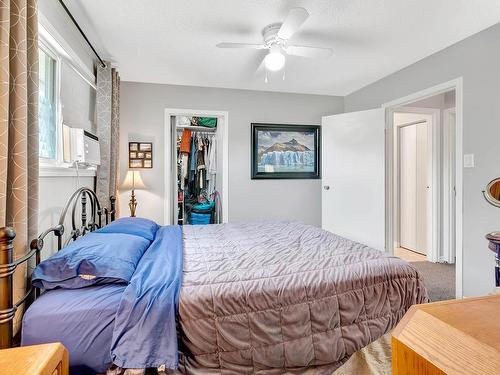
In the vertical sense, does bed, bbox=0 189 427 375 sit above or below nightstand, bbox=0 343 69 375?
below

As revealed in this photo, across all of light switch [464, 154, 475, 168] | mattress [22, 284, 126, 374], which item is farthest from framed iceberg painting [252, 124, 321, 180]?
mattress [22, 284, 126, 374]

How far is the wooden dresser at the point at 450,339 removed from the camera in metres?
0.34

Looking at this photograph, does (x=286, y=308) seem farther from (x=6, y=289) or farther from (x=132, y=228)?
(x=132, y=228)

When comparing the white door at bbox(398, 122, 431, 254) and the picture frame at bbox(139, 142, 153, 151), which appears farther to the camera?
the white door at bbox(398, 122, 431, 254)

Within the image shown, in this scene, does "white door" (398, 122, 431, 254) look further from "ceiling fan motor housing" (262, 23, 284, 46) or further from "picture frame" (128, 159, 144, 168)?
"picture frame" (128, 159, 144, 168)

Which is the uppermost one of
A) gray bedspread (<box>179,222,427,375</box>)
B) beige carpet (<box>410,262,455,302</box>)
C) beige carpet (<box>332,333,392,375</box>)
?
gray bedspread (<box>179,222,427,375</box>)

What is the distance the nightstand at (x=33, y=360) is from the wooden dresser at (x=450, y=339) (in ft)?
2.20

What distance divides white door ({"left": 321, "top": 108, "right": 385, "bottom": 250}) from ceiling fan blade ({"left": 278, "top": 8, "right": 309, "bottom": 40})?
2.06 metres

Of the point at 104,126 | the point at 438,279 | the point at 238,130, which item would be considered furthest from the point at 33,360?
the point at 438,279

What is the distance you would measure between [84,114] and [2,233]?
199cm

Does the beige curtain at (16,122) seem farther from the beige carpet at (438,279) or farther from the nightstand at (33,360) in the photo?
the beige carpet at (438,279)

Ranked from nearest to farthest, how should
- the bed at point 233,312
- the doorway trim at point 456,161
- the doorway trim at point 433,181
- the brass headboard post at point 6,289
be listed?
the brass headboard post at point 6,289 < the bed at point 233,312 < the doorway trim at point 456,161 < the doorway trim at point 433,181

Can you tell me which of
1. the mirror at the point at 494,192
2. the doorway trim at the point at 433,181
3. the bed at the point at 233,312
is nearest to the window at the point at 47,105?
the bed at the point at 233,312

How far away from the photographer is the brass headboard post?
107cm
